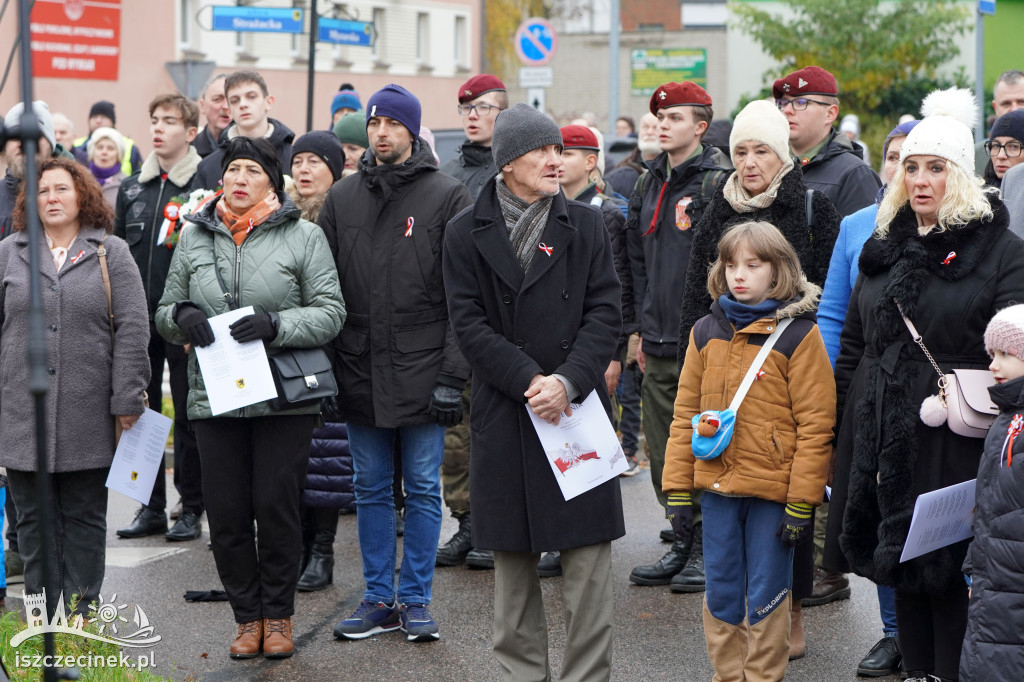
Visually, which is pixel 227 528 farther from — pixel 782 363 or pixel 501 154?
pixel 782 363

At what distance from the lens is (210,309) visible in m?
5.65

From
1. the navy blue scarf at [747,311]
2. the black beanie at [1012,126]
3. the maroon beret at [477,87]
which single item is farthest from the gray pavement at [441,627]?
the maroon beret at [477,87]

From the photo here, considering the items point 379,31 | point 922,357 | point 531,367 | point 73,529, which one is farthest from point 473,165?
point 379,31

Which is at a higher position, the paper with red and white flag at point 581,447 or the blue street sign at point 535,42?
the blue street sign at point 535,42

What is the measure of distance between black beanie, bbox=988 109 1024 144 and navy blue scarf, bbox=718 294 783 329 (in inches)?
92.3

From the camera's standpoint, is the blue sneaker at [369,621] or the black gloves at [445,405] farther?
the blue sneaker at [369,621]

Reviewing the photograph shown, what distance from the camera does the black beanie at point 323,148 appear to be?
6.88m

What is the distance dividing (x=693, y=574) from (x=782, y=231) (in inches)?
74.6

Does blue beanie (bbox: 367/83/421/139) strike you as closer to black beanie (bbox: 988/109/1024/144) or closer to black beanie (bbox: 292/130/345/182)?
black beanie (bbox: 292/130/345/182)

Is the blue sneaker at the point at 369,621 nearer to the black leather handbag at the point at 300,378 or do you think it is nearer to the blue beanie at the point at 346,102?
the black leather handbag at the point at 300,378

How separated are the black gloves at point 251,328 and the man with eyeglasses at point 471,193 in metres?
1.82

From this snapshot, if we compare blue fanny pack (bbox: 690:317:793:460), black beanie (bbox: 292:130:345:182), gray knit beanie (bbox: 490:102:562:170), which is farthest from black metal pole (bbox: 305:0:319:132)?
Result: blue fanny pack (bbox: 690:317:793:460)

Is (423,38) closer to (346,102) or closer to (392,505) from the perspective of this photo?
(346,102)

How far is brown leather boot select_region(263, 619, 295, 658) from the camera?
568 centimetres
